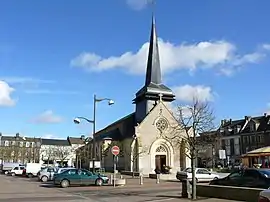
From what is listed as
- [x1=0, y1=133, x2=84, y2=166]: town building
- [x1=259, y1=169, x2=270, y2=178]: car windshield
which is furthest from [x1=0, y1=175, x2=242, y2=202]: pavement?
[x1=0, y1=133, x2=84, y2=166]: town building

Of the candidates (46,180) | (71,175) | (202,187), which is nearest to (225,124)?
(46,180)

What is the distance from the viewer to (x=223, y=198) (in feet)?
60.4

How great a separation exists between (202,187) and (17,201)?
31.3 ft

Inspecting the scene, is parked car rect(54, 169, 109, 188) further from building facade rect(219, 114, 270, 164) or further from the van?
building facade rect(219, 114, 270, 164)

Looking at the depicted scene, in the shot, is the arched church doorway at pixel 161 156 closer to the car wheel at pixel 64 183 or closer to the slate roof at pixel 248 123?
the slate roof at pixel 248 123

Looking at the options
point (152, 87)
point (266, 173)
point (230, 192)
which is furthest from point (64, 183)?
point (152, 87)

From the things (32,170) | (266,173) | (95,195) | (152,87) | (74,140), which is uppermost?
(152,87)

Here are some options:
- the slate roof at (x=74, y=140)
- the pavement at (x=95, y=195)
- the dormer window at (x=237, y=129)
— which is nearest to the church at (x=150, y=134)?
the dormer window at (x=237, y=129)

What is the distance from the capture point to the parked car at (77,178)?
31.4 meters

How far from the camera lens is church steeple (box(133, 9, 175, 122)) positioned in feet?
226

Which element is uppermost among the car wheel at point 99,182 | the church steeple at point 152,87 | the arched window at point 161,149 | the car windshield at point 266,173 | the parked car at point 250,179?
the church steeple at point 152,87

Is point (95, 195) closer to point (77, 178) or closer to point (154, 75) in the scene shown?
point (77, 178)

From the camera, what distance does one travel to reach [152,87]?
6938cm

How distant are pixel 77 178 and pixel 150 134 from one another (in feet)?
112
